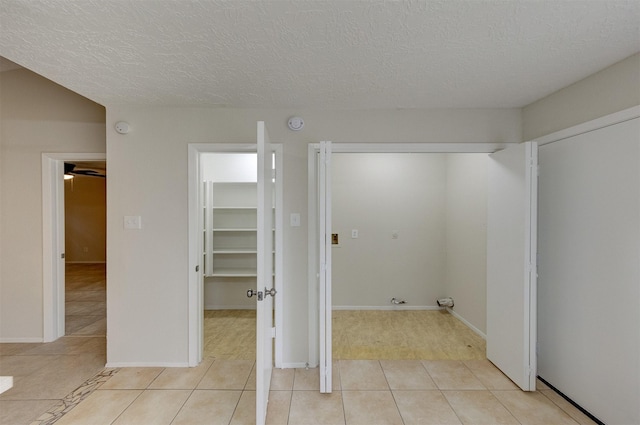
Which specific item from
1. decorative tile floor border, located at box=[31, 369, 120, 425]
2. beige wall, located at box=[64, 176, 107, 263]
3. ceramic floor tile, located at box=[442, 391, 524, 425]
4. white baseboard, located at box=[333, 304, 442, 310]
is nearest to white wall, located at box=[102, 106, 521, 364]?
decorative tile floor border, located at box=[31, 369, 120, 425]

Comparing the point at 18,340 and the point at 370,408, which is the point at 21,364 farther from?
the point at 370,408

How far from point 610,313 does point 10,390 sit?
14.0 feet

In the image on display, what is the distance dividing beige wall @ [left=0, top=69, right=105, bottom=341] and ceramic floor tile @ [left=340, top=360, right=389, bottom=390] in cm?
316

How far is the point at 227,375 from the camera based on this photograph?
2559 millimetres

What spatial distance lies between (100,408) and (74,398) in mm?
283

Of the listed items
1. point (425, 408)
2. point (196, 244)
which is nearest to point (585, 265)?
point (425, 408)

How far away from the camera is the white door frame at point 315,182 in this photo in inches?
106

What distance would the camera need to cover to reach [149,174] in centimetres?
269

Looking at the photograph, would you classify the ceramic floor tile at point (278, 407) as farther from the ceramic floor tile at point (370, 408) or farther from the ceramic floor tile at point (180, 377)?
the ceramic floor tile at point (180, 377)

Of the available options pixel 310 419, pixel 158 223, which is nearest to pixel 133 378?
pixel 158 223

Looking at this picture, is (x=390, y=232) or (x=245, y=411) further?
(x=390, y=232)

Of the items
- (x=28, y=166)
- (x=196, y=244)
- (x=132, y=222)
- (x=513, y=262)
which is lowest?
(x=513, y=262)

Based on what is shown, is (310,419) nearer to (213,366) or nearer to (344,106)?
(213,366)

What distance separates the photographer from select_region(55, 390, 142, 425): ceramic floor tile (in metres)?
1.98
